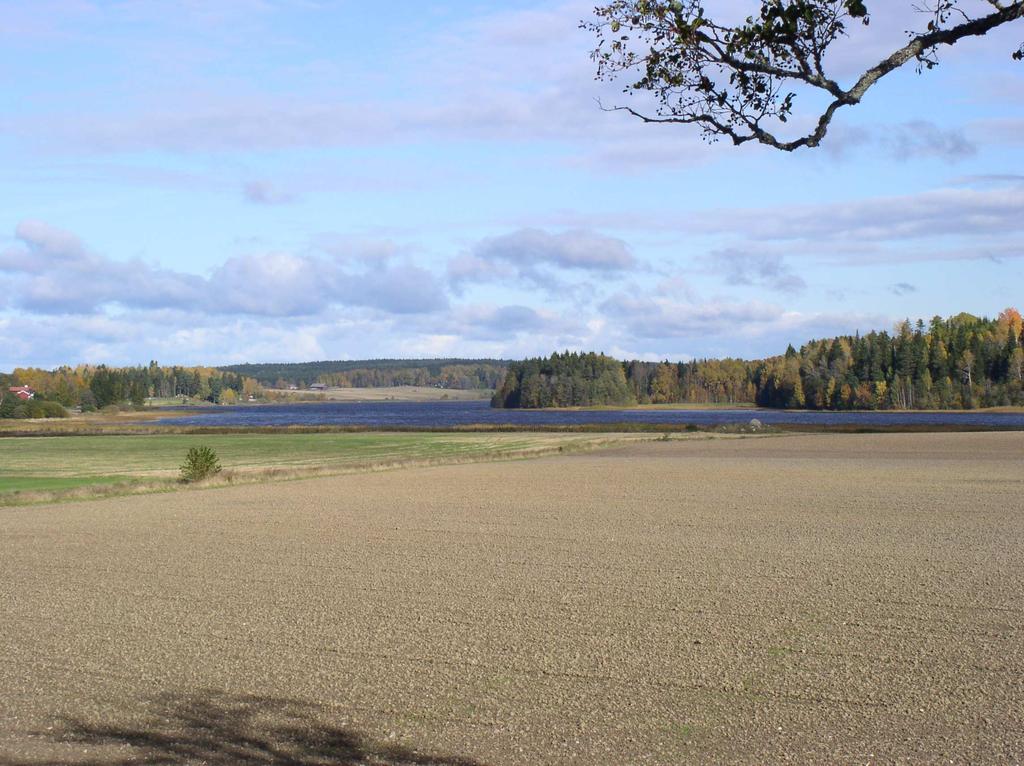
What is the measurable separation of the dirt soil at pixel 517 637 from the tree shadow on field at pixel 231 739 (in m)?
0.03

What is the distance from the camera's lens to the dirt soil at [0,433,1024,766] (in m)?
9.74

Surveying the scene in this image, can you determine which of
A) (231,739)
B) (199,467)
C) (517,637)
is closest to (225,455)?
(199,467)

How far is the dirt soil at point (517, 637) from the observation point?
9742 mm

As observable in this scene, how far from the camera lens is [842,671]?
11.8m

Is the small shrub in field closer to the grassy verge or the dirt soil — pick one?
the grassy verge

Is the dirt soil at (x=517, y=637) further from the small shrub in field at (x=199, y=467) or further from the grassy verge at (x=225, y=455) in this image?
the grassy verge at (x=225, y=455)

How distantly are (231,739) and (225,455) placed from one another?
186 ft

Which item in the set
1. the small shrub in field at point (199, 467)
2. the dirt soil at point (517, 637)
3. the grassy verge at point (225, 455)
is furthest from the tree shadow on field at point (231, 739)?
the small shrub in field at point (199, 467)

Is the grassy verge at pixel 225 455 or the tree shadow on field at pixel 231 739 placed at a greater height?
the tree shadow on field at pixel 231 739

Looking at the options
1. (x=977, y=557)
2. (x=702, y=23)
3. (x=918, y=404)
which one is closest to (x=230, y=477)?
(x=977, y=557)

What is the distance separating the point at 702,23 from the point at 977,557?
15.1 metres

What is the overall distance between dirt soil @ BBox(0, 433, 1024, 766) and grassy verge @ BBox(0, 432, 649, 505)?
13401 millimetres

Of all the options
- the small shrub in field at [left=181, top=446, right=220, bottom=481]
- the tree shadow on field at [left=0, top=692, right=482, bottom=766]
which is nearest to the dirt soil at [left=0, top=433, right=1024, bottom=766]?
the tree shadow on field at [left=0, top=692, right=482, bottom=766]

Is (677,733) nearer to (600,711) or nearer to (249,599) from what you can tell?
(600,711)
